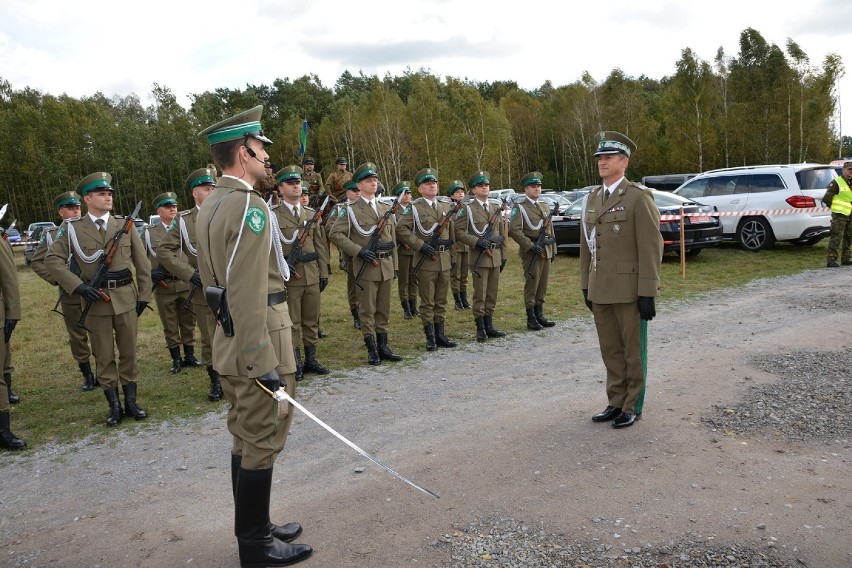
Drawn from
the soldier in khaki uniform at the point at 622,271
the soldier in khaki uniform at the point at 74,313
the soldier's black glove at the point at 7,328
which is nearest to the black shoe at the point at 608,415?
the soldier in khaki uniform at the point at 622,271

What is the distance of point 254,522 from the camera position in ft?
10.4

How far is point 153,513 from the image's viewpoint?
3.90 metres

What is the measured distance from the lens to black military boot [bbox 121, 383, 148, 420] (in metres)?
5.79

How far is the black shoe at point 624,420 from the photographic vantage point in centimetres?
471

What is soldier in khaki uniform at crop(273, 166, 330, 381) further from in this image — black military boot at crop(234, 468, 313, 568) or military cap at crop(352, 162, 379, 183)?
black military boot at crop(234, 468, 313, 568)

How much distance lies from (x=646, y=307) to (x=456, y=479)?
6.10 ft

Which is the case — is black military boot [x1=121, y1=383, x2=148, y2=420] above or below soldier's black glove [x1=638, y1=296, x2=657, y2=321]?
below

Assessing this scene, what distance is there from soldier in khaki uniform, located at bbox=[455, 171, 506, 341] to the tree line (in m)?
27.6

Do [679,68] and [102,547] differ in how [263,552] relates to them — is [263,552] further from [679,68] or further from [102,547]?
[679,68]

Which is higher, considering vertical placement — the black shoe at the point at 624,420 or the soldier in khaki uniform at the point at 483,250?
the soldier in khaki uniform at the point at 483,250

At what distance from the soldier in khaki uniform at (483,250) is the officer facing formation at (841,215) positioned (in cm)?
716

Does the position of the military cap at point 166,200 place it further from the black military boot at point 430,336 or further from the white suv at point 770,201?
the white suv at point 770,201

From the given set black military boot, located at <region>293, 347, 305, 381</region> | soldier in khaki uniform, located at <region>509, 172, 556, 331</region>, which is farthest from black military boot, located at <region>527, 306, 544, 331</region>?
black military boot, located at <region>293, 347, 305, 381</region>

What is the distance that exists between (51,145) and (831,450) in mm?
55724
